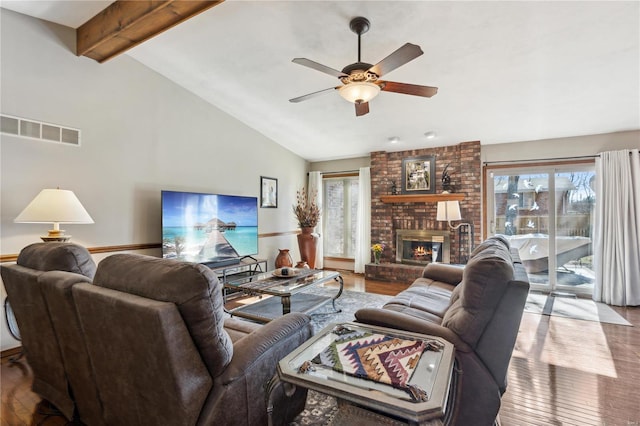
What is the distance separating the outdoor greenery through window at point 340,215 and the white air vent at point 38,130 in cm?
440

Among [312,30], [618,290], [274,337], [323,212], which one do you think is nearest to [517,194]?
[618,290]

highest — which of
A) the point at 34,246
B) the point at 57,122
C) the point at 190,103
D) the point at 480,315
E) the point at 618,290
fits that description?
the point at 190,103

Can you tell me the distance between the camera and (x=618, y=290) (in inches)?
158

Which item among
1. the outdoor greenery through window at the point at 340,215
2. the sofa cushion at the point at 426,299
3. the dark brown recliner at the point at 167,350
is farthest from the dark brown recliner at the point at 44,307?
the outdoor greenery through window at the point at 340,215

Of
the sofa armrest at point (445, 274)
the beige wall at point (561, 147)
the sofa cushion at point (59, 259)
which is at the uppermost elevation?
the beige wall at point (561, 147)

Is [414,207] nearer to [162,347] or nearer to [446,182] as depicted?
[446,182]

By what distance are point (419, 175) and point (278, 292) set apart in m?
3.56

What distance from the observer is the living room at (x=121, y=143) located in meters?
2.77

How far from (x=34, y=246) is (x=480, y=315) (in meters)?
2.64

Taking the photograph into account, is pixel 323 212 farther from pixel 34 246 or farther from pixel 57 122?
pixel 34 246

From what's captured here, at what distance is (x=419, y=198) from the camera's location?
17.3 feet

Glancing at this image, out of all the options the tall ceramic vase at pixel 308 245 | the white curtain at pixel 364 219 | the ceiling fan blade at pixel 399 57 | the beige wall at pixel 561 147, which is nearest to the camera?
the ceiling fan blade at pixel 399 57

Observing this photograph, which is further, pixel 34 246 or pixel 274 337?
pixel 34 246

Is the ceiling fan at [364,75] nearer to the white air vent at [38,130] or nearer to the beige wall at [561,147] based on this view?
the white air vent at [38,130]
